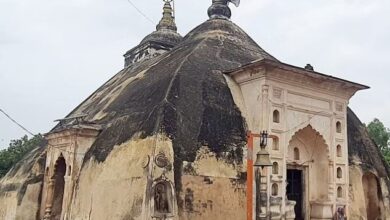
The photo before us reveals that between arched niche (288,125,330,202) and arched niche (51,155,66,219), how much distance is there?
5.45 m

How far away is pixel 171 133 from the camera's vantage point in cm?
1003

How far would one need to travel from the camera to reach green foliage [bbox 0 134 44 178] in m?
28.1

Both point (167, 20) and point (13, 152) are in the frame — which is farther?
point (13, 152)

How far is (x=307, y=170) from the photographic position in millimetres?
11750

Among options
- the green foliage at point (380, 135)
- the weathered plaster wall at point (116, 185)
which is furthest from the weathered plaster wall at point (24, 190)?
the green foliage at point (380, 135)

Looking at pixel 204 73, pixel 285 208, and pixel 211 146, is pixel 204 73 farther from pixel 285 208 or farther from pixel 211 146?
pixel 285 208

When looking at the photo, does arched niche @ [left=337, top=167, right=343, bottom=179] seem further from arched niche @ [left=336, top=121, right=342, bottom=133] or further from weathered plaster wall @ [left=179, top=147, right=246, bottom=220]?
weathered plaster wall @ [left=179, top=147, right=246, bottom=220]

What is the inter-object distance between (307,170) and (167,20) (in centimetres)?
Result: 1165

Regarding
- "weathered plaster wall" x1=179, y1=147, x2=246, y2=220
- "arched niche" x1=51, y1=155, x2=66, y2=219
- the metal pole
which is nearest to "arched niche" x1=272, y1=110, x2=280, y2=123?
the metal pole

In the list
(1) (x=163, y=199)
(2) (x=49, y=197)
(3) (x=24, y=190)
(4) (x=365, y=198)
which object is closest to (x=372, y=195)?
(4) (x=365, y=198)

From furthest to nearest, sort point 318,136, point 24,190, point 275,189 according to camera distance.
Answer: point 24,190 → point 318,136 → point 275,189

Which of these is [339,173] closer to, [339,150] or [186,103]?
[339,150]

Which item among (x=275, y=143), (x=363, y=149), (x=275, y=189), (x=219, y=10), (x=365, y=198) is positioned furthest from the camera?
(x=219, y=10)

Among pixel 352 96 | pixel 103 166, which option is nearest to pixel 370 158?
pixel 352 96
